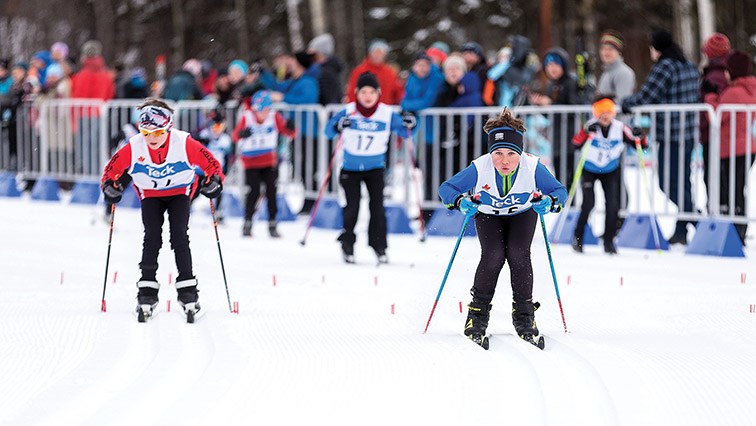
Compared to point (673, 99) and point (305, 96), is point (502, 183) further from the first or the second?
point (305, 96)

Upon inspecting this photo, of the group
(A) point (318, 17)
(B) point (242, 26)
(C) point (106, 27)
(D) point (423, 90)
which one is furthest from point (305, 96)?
(C) point (106, 27)

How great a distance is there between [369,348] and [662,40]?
6.73 meters

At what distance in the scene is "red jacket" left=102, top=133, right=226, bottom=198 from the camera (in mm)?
7957

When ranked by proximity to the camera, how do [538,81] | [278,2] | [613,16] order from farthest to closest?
[278,2] → [613,16] → [538,81]

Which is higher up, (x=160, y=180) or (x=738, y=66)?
(x=738, y=66)

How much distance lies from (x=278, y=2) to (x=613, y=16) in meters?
9.51

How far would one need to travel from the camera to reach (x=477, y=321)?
704 centimetres

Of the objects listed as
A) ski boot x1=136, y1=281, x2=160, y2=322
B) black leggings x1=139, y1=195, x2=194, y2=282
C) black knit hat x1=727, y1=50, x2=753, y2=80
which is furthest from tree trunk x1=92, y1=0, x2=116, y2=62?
ski boot x1=136, y1=281, x2=160, y2=322

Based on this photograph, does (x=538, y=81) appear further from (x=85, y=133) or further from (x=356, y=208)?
(x=356, y=208)

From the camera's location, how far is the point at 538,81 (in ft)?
102

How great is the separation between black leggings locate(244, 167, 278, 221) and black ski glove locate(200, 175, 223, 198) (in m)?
5.56

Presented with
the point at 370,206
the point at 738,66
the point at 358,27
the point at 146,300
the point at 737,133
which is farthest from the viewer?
the point at 358,27

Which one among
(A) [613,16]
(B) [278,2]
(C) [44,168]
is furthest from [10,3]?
(C) [44,168]

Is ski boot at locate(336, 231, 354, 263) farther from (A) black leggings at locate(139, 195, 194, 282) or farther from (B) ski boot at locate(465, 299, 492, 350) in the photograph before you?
(B) ski boot at locate(465, 299, 492, 350)
